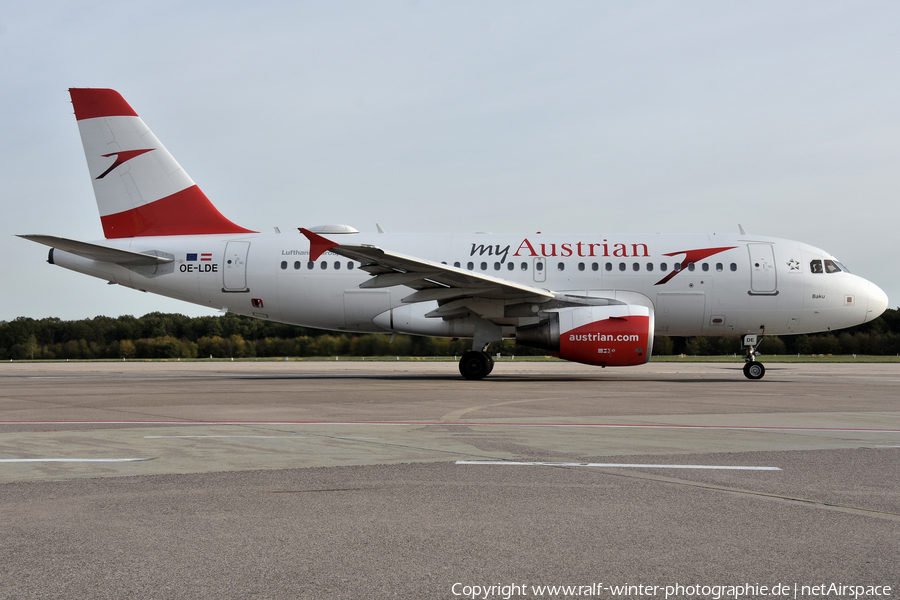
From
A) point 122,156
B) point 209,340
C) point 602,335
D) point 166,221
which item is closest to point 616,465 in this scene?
point 602,335

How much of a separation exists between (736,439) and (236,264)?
15.3 m

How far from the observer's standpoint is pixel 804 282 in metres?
19.0

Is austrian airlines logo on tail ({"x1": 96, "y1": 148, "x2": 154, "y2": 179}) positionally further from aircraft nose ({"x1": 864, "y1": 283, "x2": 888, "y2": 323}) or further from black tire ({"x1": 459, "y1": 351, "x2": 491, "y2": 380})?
aircraft nose ({"x1": 864, "y1": 283, "x2": 888, "y2": 323})

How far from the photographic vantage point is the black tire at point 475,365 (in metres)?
18.1

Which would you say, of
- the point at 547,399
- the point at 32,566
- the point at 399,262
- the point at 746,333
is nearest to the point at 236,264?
the point at 399,262

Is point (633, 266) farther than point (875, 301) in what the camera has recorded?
No

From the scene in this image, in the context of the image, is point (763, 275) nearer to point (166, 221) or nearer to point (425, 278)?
point (425, 278)

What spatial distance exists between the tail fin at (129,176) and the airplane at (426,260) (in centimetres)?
3

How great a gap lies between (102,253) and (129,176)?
274 cm

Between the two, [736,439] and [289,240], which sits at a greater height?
[289,240]

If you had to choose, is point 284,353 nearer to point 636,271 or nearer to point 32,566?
point 636,271

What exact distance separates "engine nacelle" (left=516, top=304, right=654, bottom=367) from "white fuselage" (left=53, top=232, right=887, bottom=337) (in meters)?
1.79

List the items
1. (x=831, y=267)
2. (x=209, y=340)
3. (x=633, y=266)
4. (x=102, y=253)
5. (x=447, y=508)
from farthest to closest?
(x=209, y=340)
(x=831, y=267)
(x=633, y=266)
(x=102, y=253)
(x=447, y=508)

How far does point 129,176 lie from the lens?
789 inches
